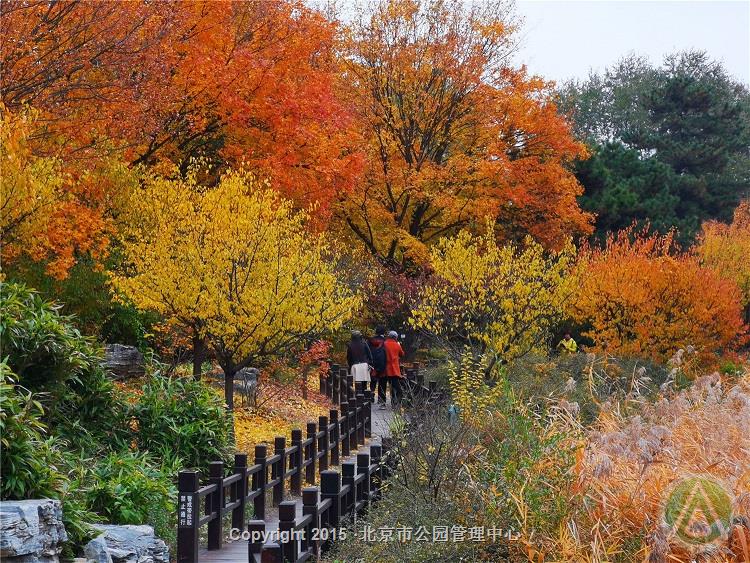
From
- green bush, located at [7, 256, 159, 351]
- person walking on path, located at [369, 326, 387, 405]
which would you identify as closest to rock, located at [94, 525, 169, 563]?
green bush, located at [7, 256, 159, 351]

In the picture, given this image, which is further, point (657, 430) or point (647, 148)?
point (647, 148)

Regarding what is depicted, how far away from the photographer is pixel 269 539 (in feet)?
27.5

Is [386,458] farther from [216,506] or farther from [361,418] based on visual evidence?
[361,418]

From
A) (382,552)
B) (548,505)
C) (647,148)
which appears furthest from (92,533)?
(647,148)

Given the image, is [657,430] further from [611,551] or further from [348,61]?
[348,61]

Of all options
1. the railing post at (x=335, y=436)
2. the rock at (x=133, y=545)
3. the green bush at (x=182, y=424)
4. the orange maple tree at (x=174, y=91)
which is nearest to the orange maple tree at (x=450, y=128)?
the orange maple tree at (x=174, y=91)

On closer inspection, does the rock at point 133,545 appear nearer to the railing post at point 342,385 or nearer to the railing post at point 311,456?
the railing post at point 311,456

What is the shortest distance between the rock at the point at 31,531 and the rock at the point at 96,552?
232mm

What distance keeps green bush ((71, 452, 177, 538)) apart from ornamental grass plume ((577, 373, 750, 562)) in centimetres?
398

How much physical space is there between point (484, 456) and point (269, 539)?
7.52 feet

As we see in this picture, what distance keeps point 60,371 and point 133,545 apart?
3.24m

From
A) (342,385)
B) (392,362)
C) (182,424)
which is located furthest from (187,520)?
(342,385)

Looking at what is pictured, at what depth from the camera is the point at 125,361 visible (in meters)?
18.4

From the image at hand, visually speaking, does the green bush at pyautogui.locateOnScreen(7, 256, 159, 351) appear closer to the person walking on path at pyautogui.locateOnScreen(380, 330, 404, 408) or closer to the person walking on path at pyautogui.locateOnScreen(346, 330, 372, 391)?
the person walking on path at pyautogui.locateOnScreen(346, 330, 372, 391)
